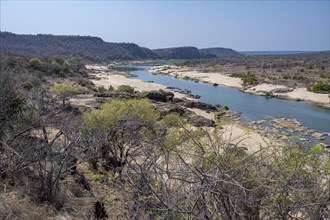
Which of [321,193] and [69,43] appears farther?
[69,43]

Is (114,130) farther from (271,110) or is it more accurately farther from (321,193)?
(271,110)

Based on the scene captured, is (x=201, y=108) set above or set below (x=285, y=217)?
below

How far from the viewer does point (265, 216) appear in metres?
6.68

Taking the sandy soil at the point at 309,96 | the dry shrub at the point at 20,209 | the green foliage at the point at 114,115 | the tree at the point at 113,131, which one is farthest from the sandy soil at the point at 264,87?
the dry shrub at the point at 20,209

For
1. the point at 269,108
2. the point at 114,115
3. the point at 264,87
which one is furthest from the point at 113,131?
the point at 264,87

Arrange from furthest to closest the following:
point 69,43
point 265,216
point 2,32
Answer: point 69,43
point 2,32
point 265,216

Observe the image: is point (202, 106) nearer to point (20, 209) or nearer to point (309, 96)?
point (309, 96)

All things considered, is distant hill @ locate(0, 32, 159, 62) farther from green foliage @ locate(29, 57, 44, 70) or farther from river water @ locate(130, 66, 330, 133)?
river water @ locate(130, 66, 330, 133)

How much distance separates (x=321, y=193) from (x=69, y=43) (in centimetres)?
19082

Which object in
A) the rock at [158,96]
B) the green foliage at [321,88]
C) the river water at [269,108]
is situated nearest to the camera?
the river water at [269,108]

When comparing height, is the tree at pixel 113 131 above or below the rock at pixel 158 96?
above

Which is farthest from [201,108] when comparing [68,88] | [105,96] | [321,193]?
[321,193]

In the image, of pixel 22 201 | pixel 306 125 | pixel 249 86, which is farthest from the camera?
pixel 249 86

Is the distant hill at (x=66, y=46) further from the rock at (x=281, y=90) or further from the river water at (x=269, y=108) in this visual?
the rock at (x=281, y=90)
